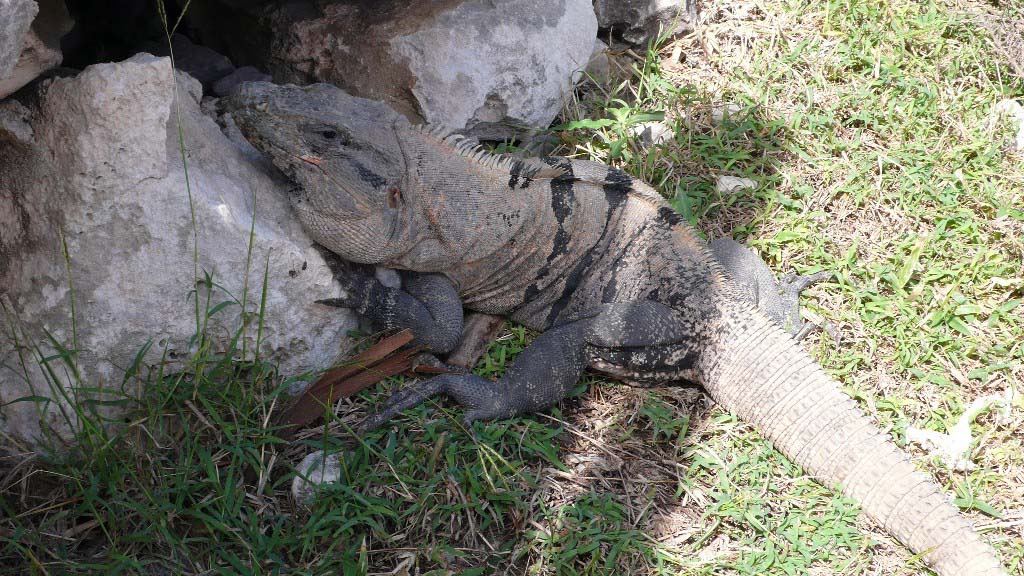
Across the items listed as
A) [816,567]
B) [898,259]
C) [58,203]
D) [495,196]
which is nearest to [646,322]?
[495,196]

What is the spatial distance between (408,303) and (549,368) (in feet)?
1.96

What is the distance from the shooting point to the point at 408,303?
10.4 ft

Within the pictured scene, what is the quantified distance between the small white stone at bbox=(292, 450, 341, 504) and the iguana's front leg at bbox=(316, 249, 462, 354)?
0.57 m

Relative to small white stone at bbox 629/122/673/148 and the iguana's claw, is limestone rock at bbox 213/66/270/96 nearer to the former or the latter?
small white stone at bbox 629/122/673/148

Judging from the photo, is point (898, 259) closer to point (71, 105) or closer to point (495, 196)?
point (495, 196)

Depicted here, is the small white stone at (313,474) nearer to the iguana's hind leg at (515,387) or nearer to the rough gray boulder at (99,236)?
the iguana's hind leg at (515,387)

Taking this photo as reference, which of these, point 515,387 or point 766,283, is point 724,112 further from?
point 515,387

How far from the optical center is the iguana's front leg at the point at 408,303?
3.11 metres

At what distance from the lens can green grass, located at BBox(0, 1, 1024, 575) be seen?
2.58m

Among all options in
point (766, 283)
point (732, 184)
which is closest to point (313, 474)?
point (766, 283)

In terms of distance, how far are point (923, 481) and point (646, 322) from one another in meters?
1.09

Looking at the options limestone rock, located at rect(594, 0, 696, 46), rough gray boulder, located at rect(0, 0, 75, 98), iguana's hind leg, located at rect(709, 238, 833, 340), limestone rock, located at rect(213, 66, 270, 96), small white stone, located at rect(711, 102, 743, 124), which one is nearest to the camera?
rough gray boulder, located at rect(0, 0, 75, 98)

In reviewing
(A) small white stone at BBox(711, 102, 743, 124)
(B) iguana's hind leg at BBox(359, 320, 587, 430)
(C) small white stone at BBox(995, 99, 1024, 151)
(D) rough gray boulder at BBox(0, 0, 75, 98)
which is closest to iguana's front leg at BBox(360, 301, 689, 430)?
(B) iguana's hind leg at BBox(359, 320, 587, 430)

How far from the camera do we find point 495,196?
323 centimetres
